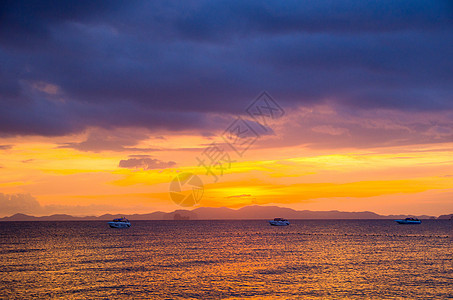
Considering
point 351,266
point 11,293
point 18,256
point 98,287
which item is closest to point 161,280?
point 98,287

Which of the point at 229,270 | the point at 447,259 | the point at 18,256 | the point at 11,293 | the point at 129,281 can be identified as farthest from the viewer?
the point at 18,256

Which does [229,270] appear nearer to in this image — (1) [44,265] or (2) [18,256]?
(1) [44,265]

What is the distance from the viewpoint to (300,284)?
198ft

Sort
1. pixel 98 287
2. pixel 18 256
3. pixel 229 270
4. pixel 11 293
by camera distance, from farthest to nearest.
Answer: pixel 18 256, pixel 229 270, pixel 98 287, pixel 11 293

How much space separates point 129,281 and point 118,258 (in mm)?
31240

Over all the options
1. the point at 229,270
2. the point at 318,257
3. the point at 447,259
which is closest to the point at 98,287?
the point at 229,270

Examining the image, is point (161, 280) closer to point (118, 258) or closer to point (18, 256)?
point (118, 258)

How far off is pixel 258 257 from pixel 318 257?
13381 millimetres

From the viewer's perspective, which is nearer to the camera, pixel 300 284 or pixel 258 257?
pixel 300 284

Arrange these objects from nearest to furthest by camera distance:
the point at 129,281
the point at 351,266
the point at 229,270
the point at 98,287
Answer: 1. the point at 98,287
2. the point at 129,281
3. the point at 229,270
4. the point at 351,266

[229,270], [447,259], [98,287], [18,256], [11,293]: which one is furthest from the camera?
[18,256]

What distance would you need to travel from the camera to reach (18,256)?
96000 millimetres

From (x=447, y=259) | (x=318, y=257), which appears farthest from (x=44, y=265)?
(x=447, y=259)

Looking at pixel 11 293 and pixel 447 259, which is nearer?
pixel 11 293
